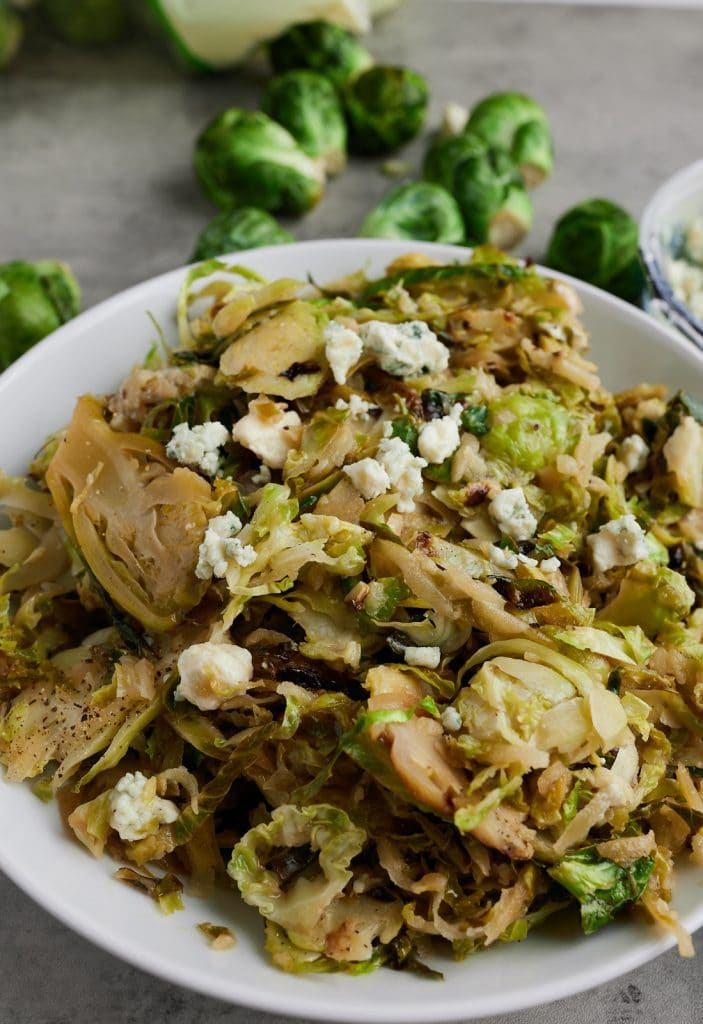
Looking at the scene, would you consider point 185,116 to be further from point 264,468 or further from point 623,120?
point 264,468

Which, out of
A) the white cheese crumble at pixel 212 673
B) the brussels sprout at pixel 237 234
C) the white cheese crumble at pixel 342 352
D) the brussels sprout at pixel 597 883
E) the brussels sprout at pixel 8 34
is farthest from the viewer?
the brussels sprout at pixel 8 34

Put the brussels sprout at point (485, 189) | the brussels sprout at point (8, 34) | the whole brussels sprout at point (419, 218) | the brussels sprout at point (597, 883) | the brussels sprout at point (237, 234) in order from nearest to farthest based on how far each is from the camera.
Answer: the brussels sprout at point (597, 883), the brussels sprout at point (237, 234), the whole brussels sprout at point (419, 218), the brussels sprout at point (485, 189), the brussels sprout at point (8, 34)

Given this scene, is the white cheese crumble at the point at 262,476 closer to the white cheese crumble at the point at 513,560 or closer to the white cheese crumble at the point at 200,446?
the white cheese crumble at the point at 200,446

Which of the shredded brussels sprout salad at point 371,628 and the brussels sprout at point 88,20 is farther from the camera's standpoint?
the brussels sprout at point 88,20

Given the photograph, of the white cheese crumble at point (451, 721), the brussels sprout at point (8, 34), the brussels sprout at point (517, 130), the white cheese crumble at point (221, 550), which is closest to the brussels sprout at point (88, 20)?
the brussels sprout at point (8, 34)

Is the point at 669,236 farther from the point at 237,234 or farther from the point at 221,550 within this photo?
the point at 221,550

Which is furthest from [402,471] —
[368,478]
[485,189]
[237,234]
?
[485,189]

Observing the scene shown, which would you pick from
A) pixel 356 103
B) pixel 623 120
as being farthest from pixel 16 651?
pixel 623 120
